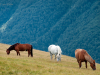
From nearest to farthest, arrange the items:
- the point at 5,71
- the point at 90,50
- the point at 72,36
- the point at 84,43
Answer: the point at 5,71
the point at 90,50
the point at 84,43
the point at 72,36

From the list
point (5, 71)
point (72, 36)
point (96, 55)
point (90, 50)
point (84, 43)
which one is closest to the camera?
point (5, 71)

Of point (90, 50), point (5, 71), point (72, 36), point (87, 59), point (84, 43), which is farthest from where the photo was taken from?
point (72, 36)

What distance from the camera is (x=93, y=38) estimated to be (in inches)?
6486

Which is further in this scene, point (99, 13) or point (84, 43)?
point (99, 13)

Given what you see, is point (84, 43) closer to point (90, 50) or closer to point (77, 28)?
point (90, 50)

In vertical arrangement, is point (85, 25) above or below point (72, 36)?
above

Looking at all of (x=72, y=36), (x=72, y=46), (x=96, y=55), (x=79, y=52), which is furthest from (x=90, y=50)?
(x=79, y=52)

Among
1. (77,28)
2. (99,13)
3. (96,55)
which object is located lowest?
(96,55)

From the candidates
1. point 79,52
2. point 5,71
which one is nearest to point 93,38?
point 79,52

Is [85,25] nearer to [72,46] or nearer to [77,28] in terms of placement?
[77,28]

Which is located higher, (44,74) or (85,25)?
(85,25)

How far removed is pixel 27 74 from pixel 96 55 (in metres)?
138

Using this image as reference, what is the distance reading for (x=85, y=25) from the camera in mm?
187625

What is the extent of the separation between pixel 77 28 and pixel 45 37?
4374cm
